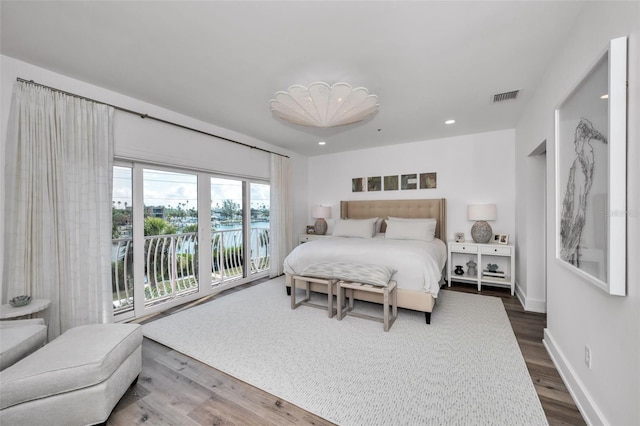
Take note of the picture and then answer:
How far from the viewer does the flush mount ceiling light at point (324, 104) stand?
7.40 ft

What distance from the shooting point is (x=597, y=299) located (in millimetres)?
1439

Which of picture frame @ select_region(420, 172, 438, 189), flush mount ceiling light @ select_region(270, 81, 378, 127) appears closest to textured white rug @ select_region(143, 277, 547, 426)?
picture frame @ select_region(420, 172, 438, 189)

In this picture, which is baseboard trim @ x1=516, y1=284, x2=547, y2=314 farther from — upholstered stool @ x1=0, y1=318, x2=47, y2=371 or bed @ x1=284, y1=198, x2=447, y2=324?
upholstered stool @ x1=0, y1=318, x2=47, y2=371

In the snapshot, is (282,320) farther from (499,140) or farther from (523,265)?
(499,140)

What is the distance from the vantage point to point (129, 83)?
2.64 metres

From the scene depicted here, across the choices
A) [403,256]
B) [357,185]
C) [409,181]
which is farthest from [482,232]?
[357,185]

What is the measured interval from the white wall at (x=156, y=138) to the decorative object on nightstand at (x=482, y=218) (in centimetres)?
374

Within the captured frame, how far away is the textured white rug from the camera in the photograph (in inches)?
64.1

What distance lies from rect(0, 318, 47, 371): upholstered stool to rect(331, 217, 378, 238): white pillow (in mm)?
3838

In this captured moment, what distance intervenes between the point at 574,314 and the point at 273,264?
4.16 metres

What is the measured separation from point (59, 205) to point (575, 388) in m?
4.40

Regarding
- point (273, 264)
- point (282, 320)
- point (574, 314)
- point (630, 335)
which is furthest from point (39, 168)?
point (574, 314)

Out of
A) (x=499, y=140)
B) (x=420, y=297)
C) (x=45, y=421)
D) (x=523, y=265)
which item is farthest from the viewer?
(x=499, y=140)

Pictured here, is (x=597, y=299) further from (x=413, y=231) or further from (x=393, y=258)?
(x=413, y=231)
